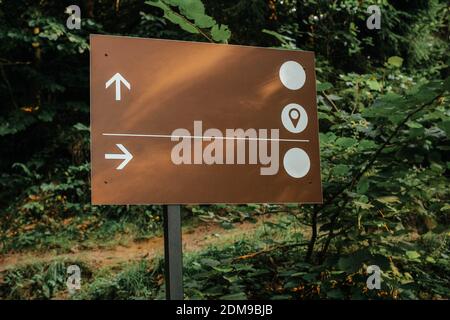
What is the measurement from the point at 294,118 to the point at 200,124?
0.54 metres

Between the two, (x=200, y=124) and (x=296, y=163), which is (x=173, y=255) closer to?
(x=200, y=124)

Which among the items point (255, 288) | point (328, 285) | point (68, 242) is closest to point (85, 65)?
point (68, 242)

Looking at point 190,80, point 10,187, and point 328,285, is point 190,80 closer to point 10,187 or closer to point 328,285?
point 328,285

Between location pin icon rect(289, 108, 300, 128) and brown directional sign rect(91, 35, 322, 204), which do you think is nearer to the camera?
brown directional sign rect(91, 35, 322, 204)

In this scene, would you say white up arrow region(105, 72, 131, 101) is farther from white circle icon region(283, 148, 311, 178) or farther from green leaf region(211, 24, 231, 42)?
white circle icon region(283, 148, 311, 178)

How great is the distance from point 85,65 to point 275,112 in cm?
642

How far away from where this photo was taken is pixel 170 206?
247cm

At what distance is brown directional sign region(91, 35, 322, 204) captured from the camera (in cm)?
241

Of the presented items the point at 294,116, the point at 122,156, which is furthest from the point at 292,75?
the point at 122,156

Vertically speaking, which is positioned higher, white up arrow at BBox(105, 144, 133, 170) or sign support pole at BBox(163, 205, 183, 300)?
white up arrow at BBox(105, 144, 133, 170)

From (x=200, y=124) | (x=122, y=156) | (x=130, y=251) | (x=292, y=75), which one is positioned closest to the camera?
(x=122, y=156)

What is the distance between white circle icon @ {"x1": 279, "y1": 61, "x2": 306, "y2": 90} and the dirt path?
3.34 metres

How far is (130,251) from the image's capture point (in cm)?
655

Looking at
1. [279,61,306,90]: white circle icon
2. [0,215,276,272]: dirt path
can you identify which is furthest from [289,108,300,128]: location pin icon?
[0,215,276,272]: dirt path
